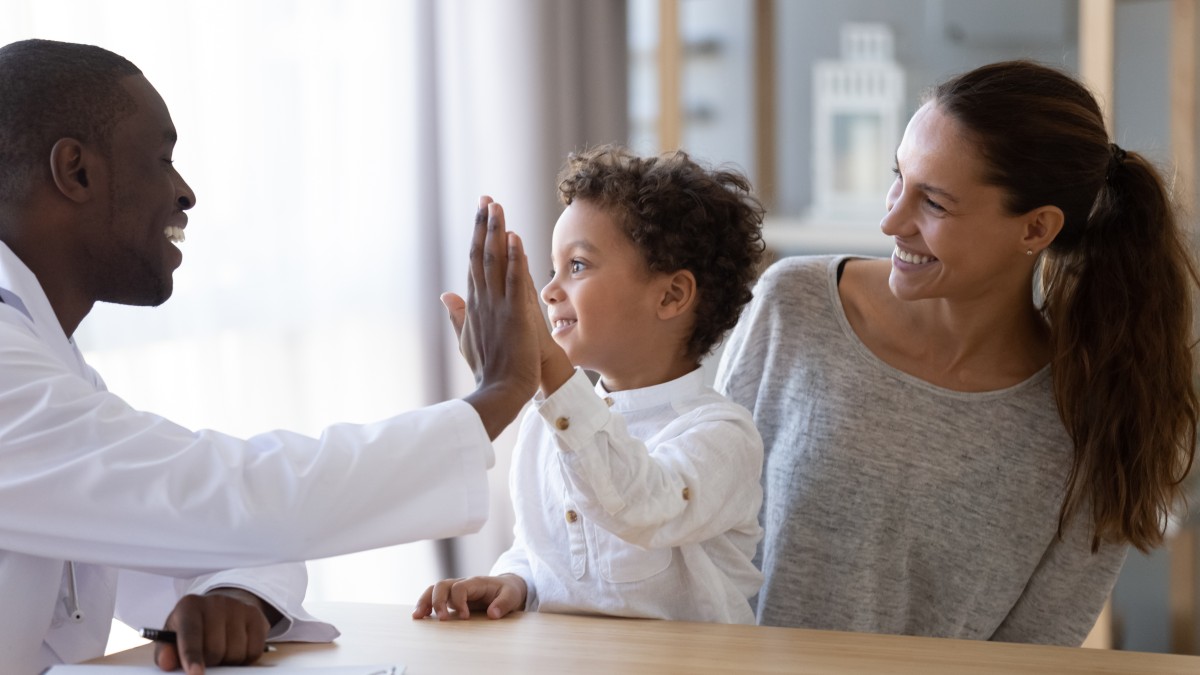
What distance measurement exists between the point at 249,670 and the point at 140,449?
8.3 inches

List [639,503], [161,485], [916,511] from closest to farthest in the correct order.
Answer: [161,485], [639,503], [916,511]

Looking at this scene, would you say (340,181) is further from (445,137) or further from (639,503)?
(639,503)

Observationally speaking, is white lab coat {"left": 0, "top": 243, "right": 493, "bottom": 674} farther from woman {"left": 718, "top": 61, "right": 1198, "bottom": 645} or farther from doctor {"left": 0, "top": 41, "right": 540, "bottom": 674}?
woman {"left": 718, "top": 61, "right": 1198, "bottom": 645}

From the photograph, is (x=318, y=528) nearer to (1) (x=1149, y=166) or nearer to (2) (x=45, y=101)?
(2) (x=45, y=101)

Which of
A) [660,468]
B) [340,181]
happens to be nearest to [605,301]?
[660,468]

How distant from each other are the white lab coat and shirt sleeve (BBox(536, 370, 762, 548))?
0.52ft

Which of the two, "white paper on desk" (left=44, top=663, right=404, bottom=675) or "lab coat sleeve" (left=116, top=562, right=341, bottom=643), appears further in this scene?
"lab coat sleeve" (left=116, top=562, right=341, bottom=643)

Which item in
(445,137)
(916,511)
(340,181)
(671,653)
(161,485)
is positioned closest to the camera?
(161,485)

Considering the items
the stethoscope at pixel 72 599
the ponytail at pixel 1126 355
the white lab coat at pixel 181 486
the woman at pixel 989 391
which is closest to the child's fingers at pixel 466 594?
the white lab coat at pixel 181 486

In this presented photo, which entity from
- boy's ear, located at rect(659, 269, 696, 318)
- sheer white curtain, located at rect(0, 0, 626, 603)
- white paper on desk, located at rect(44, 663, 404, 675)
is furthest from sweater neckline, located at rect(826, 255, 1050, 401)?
sheer white curtain, located at rect(0, 0, 626, 603)

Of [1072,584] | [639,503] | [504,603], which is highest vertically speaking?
[639,503]

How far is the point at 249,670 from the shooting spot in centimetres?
103

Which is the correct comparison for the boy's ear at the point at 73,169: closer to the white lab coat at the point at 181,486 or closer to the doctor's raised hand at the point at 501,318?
the white lab coat at the point at 181,486

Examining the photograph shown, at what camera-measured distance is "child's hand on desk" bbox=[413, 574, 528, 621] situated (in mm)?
1279
